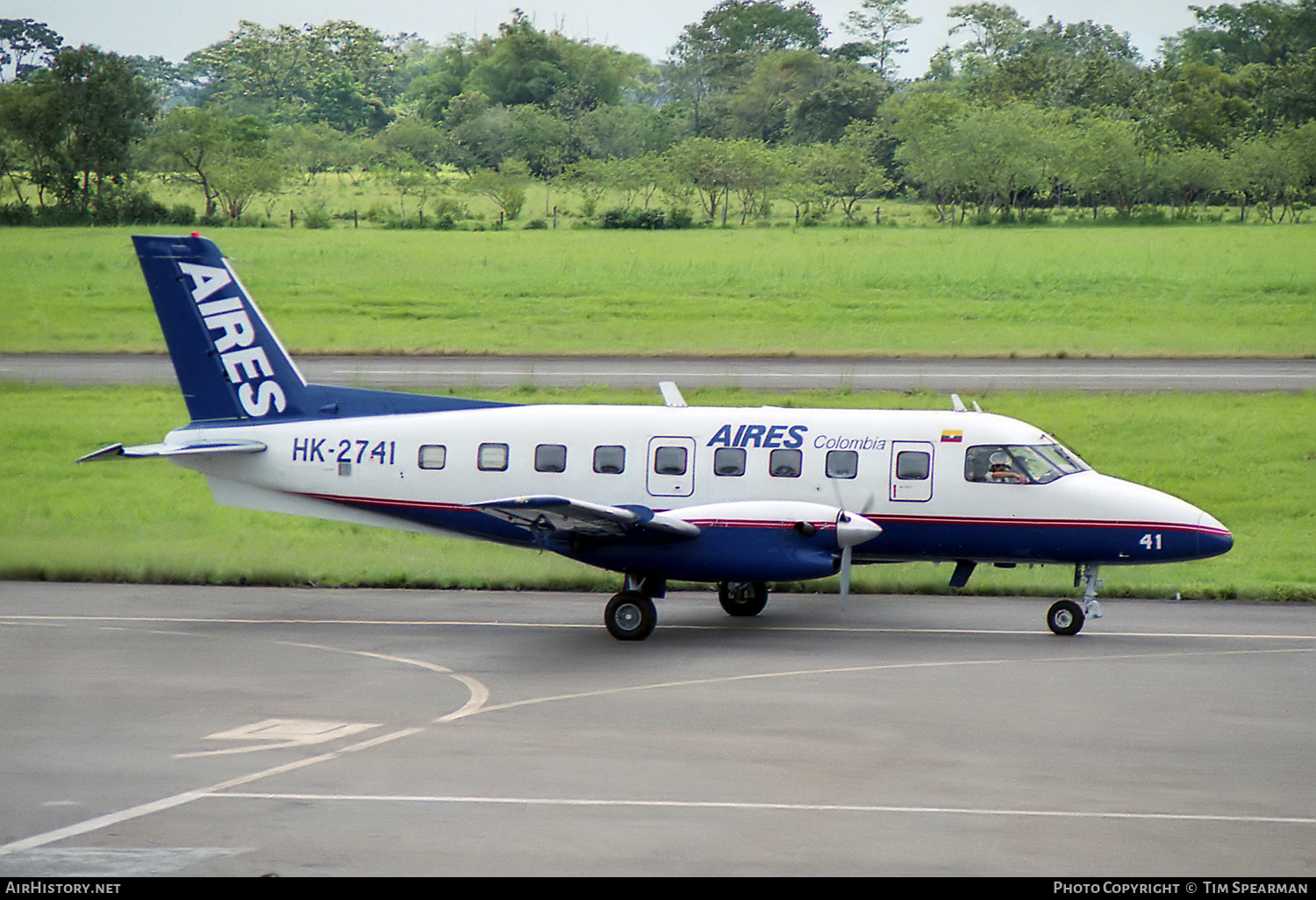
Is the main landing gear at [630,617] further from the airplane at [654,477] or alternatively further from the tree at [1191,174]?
the tree at [1191,174]

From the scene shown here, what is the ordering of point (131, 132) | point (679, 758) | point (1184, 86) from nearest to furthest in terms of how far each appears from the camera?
point (679, 758) → point (131, 132) → point (1184, 86)

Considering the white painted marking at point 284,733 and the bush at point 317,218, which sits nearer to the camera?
the white painted marking at point 284,733

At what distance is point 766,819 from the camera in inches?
398

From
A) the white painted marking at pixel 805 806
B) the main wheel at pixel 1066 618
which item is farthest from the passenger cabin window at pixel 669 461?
the white painted marking at pixel 805 806

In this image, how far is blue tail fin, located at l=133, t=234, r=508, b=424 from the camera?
65.1ft

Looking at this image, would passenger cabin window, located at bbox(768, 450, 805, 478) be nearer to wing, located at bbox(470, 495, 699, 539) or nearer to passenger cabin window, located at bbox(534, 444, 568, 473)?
wing, located at bbox(470, 495, 699, 539)

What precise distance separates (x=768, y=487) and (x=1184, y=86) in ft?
124

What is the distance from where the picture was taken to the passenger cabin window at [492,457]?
18.8 m

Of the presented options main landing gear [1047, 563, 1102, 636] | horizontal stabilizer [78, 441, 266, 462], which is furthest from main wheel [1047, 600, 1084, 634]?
horizontal stabilizer [78, 441, 266, 462]

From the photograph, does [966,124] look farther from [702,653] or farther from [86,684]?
[86,684]

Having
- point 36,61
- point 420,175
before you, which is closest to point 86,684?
point 36,61

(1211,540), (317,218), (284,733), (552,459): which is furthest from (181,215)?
(1211,540)

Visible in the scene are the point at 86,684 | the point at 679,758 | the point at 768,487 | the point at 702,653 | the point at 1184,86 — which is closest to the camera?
the point at 679,758

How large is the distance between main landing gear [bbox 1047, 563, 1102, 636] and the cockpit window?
48.8 inches
